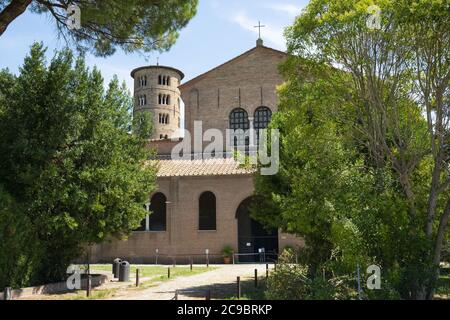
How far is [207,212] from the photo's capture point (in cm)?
3052

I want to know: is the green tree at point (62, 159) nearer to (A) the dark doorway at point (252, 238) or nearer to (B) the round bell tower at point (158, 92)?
(A) the dark doorway at point (252, 238)

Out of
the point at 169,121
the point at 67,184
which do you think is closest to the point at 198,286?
the point at 67,184

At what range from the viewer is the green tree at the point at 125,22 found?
13078 millimetres

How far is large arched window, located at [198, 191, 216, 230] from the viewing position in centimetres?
3014

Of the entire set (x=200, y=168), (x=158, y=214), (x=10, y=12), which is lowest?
(x=158, y=214)

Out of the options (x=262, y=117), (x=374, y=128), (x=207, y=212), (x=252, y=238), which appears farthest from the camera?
(x=262, y=117)

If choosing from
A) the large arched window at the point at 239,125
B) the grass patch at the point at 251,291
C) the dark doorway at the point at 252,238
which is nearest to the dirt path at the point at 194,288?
the grass patch at the point at 251,291

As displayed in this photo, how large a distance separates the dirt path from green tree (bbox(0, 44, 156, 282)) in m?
2.73

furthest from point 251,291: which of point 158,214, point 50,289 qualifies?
point 158,214

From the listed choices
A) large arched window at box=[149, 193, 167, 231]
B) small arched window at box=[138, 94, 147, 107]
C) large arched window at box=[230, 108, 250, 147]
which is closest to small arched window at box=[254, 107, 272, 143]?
large arched window at box=[230, 108, 250, 147]

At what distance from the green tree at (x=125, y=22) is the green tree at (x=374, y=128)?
4449mm

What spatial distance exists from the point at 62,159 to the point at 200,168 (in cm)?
1446

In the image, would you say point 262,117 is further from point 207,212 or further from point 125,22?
point 125,22

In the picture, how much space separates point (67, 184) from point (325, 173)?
8020 millimetres
